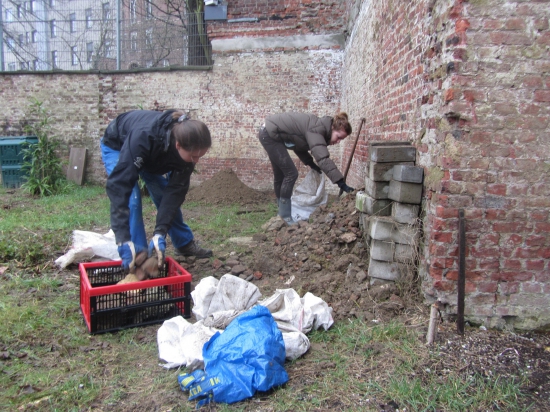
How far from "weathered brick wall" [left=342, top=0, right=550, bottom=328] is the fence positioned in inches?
321

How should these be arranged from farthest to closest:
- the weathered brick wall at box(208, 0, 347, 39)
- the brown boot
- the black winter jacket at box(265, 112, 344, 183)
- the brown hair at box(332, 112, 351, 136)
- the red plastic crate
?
the weathered brick wall at box(208, 0, 347, 39) < the brown hair at box(332, 112, 351, 136) < the black winter jacket at box(265, 112, 344, 183) < the brown boot < the red plastic crate

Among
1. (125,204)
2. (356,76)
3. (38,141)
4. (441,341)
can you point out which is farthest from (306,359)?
(38,141)

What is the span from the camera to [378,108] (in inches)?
192

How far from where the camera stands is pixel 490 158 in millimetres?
2637

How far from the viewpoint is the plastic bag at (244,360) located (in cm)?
208

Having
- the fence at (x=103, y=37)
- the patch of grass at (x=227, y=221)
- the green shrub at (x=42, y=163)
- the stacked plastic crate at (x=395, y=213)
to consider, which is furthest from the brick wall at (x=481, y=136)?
the green shrub at (x=42, y=163)

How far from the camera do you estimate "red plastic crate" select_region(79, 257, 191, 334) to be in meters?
2.76

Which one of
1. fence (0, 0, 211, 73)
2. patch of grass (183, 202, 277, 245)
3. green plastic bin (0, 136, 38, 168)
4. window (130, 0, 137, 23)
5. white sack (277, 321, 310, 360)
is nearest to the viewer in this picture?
white sack (277, 321, 310, 360)

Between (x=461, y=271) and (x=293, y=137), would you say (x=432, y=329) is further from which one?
(x=293, y=137)

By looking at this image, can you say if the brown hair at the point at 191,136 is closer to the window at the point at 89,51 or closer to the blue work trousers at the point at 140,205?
the blue work trousers at the point at 140,205

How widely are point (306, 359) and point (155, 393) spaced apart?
0.88m

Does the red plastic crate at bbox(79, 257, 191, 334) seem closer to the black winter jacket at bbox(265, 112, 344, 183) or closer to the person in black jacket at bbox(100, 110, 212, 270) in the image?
the person in black jacket at bbox(100, 110, 212, 270)

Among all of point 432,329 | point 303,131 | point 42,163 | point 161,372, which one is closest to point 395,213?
point 432,329

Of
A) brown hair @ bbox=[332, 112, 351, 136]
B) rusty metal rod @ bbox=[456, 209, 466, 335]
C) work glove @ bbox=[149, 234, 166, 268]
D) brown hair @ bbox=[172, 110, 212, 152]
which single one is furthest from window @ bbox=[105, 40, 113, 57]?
rusty metal rod @ bbox=[456, 209, 466, 335]
